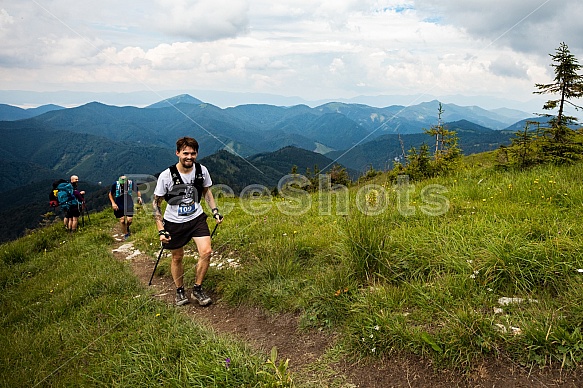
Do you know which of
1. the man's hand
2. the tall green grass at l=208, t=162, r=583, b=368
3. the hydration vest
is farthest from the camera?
the hydration vest

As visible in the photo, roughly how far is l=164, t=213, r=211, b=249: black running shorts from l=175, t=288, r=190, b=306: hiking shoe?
821 millimetres

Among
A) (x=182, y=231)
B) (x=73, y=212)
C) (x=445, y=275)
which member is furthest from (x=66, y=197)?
(x=445, y=275)

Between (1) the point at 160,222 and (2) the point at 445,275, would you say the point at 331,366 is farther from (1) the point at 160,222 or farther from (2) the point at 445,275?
(1) the point at 160,222

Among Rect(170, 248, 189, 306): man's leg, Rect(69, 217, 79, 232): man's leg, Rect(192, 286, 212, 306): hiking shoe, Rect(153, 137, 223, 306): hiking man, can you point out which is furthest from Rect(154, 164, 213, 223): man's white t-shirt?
Rect(69, 217, 79, 232): man's leg

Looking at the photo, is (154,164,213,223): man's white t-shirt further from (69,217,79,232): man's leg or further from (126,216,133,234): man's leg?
(69,217,79,232): man's leg

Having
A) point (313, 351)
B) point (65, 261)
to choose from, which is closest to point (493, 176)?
point (313, 351)

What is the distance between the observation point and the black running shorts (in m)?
6.10

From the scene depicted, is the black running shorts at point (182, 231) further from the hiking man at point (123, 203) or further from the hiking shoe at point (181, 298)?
the hiking man at point (123, 203)

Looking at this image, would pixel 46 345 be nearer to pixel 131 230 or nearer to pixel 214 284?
pixel 214 284

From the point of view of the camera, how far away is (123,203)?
41.0 ft

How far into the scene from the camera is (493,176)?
29.3ft

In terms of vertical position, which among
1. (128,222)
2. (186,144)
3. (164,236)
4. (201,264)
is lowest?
(128,222)

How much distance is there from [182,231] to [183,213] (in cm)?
32

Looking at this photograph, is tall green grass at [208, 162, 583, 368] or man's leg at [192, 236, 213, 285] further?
man's leg at [192, 236, 213, 285]
